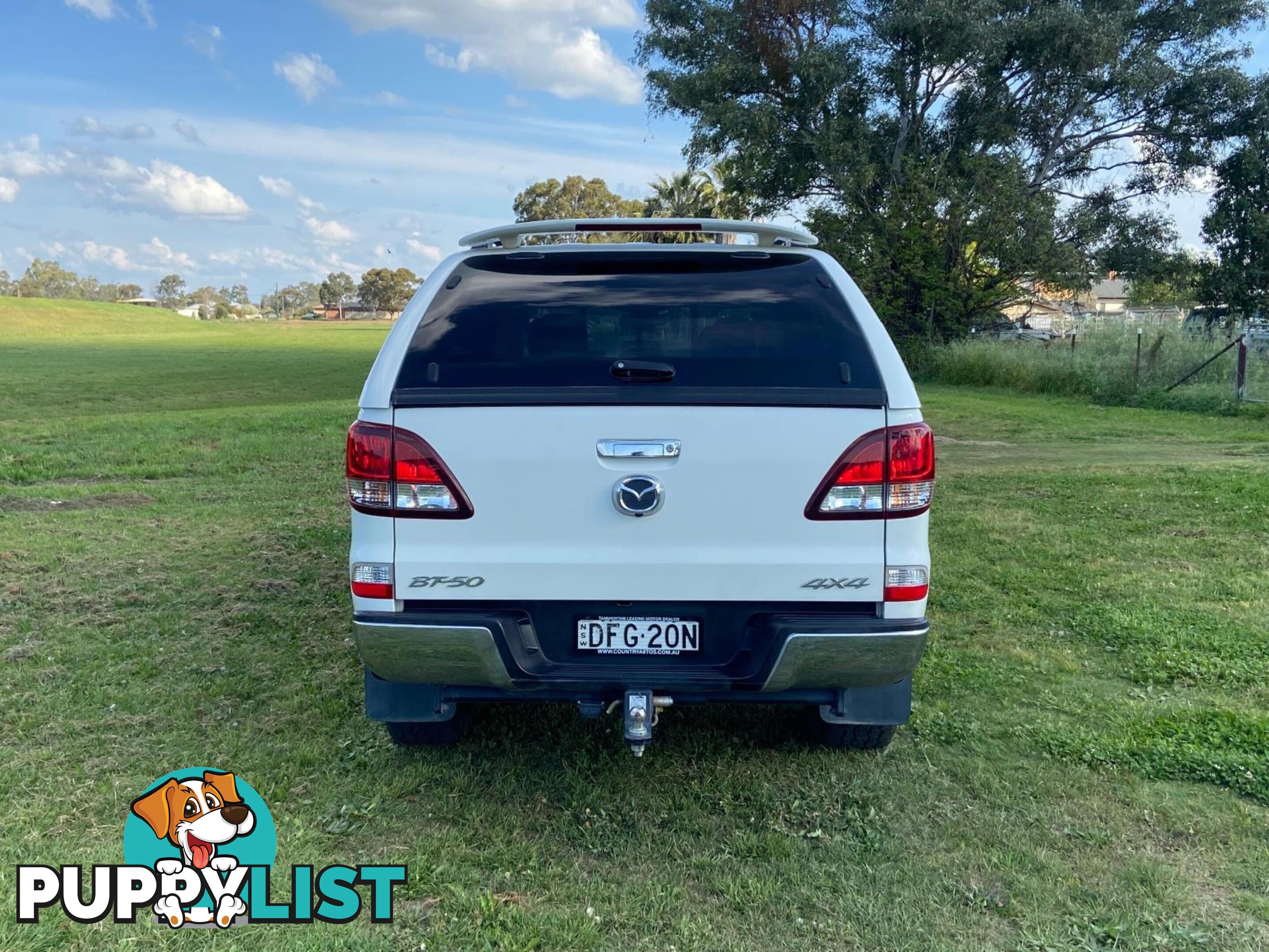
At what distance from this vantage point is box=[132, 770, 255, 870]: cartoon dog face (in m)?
3.13

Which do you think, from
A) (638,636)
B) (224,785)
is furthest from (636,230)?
(224,785)

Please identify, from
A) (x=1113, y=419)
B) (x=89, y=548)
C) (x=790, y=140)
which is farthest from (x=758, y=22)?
(x=89, y=548)

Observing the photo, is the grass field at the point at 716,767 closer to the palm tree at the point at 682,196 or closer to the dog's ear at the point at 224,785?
the dog's ear at the point at 224,785

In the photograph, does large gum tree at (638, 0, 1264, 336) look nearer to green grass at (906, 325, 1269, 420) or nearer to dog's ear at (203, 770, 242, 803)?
green grass at (906, 325, 1269, 420)

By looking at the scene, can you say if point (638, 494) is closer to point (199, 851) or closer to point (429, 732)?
point (429, 732)

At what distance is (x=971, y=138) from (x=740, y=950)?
26.7 m

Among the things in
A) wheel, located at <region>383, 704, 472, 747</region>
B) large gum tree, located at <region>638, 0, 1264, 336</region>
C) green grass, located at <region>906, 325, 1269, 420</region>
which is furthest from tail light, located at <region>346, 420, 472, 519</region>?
large gum tree, located at <region>638, 0, 1264, 336</region>

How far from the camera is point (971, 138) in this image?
1011 inches

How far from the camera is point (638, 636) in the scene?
9.93 ft

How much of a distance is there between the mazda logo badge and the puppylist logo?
132cm

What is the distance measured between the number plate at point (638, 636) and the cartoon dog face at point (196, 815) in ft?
4.31

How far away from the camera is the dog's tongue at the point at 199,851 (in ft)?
9.91

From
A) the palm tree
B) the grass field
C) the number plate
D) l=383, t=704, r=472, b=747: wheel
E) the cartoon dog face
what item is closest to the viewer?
the grass field

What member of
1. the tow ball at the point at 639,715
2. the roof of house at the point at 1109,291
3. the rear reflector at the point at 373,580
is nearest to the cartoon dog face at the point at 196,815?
the rear reflector at the point at 373,580
